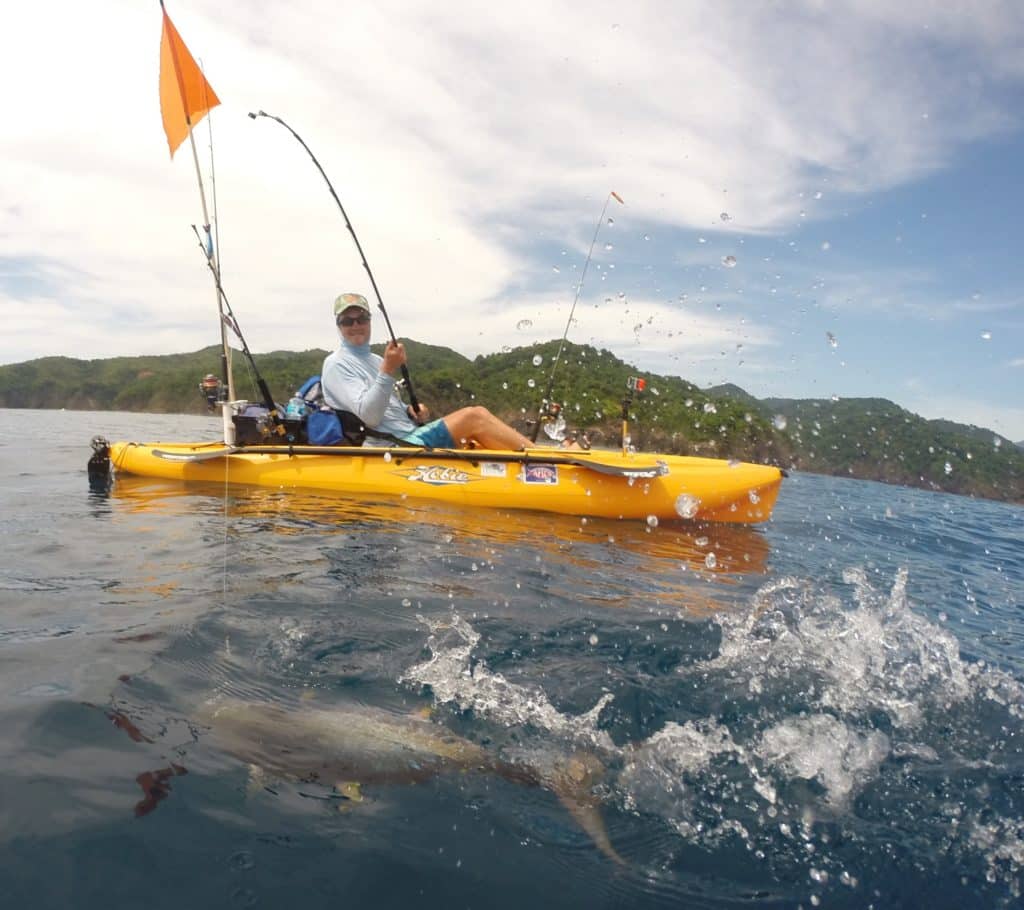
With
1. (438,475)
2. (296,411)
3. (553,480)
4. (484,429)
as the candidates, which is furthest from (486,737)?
(296,411)

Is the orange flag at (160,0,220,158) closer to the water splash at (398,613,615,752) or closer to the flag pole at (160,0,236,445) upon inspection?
the flag pole at (160,0,236,445)

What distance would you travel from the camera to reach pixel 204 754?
7.15 feet

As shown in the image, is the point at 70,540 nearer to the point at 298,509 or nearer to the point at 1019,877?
the point at 298,509

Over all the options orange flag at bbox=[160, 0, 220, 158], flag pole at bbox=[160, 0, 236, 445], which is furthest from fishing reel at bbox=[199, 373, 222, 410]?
orange flag at bbox=[160, 0, 220, 158]

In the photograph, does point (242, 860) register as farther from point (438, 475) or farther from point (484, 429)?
point (484, 429)

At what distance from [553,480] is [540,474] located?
6.7 inches

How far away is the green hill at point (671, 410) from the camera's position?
10.6 m

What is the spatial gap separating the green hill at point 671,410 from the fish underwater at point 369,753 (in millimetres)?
5405

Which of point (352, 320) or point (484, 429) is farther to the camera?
point (484, 429)

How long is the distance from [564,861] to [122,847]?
4.00 feet

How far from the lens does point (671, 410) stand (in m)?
13.9

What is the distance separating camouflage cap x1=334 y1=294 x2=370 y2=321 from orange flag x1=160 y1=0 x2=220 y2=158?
Answer: 10.5 feet

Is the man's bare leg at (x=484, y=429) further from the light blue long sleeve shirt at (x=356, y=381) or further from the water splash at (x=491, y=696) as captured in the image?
the water splash at (x=491, y=696)

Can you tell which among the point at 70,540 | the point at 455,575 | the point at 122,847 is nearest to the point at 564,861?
the point at 122,847
